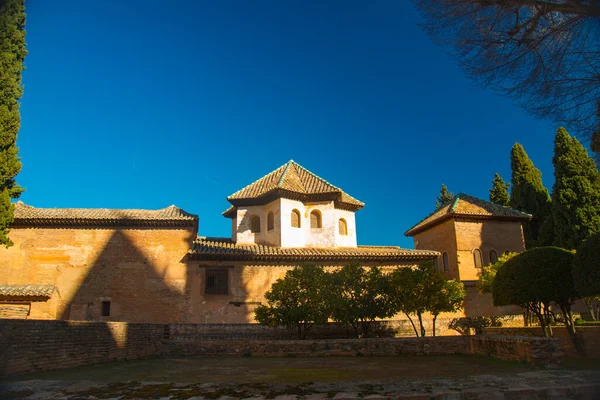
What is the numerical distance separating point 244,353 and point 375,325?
6590 mm

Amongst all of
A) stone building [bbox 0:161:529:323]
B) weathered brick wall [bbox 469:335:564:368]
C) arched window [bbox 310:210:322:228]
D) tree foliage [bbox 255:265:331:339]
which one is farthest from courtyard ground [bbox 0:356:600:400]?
arched window [bbox 310:210:322:228]

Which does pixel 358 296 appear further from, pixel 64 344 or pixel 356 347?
pixel 64 344

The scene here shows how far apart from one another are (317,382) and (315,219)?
16.3m

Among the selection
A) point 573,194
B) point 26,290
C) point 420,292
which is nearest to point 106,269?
point 26,290

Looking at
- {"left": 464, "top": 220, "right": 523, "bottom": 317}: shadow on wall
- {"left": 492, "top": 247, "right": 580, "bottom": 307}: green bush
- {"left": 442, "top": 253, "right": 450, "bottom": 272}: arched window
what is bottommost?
{"left": 492, "top": 247, "right": 580, "bottom": 307}: green bush

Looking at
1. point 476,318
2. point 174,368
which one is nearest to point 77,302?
point 174,368

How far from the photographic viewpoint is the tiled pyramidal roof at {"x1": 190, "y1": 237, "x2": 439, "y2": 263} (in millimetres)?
19516

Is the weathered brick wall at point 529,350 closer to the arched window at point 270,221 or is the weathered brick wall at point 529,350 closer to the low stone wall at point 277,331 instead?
the low stone wall at point 277,331

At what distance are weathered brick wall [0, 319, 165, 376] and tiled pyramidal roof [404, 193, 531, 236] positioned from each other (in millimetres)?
17492

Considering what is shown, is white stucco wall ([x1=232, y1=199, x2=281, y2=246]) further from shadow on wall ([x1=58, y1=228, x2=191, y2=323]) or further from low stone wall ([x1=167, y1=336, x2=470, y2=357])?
low stone wall ([x1=167, y1=336, x2=470, y2=357])

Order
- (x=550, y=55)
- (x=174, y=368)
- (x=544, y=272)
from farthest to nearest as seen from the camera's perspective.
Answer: (x=544, y=272), (x=174, y=368), (x=550, y=55)

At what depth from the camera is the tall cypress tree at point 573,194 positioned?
23.1 metres

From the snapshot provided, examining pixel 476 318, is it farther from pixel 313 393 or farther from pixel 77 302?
pixel 77 302

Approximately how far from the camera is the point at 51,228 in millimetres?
19656
